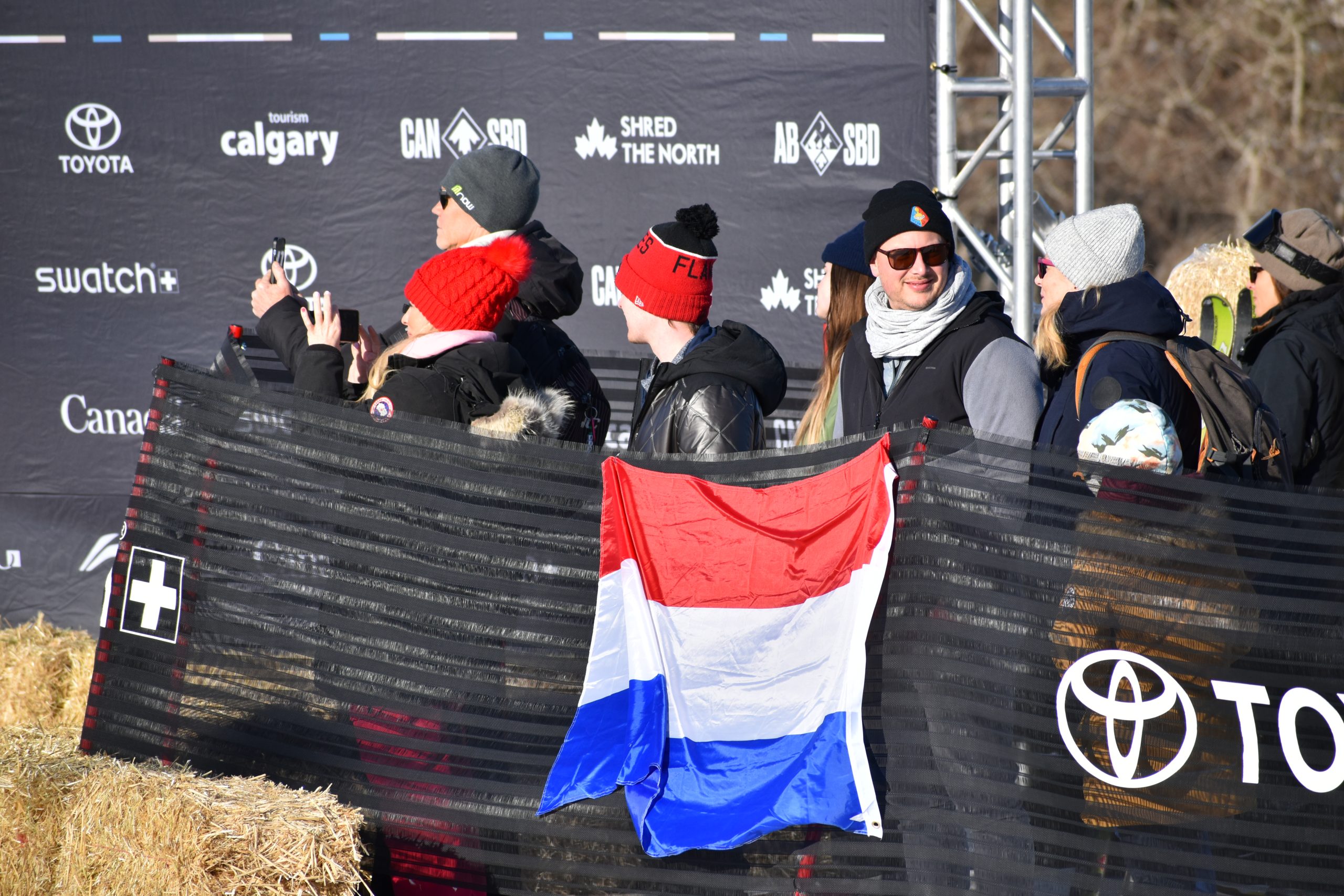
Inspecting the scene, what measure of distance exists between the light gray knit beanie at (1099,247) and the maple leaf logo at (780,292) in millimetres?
2774

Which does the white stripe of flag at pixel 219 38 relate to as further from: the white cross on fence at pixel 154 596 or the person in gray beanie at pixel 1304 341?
the person in gray beanie at pixel 1304 341

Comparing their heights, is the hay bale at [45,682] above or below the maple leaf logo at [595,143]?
below

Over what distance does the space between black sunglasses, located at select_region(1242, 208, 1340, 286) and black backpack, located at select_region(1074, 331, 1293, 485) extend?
1432mm

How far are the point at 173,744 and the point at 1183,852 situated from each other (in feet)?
8.44

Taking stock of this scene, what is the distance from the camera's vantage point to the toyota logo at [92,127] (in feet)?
19.5

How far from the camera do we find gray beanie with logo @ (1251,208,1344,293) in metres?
4.22

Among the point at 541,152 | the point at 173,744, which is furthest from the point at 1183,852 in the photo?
the point at 541,152

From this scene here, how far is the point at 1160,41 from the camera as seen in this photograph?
56.6 feet

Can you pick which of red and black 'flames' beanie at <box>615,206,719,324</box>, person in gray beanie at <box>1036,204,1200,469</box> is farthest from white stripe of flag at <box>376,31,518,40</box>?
person in gray beanie at <box>1036,204,1200,469</box>

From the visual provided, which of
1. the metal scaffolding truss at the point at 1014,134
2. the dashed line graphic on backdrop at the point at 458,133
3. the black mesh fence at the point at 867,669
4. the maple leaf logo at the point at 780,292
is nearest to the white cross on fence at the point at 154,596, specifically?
the black mesh fence at the point at 867,669

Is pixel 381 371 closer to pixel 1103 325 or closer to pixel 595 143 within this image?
pixel 1103 325

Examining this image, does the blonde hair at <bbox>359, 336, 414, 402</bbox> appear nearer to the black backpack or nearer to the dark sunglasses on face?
the dark sunglasses on face

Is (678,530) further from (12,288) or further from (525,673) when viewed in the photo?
(12,288)

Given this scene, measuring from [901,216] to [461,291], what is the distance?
48.8 inches
